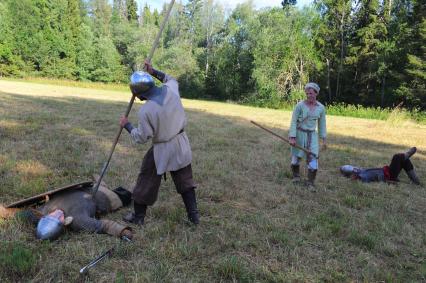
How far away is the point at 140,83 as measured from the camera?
4074 mm

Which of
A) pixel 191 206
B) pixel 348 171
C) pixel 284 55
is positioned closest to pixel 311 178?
pixel 348 171

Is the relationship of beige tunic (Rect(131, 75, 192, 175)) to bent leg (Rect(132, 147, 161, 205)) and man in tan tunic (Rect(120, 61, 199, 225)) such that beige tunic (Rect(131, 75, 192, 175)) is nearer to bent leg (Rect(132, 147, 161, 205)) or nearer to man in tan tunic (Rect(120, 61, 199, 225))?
man in tan tunic (Rect(120, 61, 199, 225))

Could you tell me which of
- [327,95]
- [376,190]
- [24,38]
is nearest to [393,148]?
[376,190]

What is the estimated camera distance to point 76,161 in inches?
265

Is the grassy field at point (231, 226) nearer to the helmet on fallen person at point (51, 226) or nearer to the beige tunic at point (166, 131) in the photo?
the helmet on fallen person at point (51, 226)

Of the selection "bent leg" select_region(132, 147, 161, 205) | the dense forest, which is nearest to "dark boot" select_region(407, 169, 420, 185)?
"bent leg" select_region(132, 147, 161, 205)

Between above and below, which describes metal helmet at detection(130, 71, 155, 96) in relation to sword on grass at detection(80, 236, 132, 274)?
above

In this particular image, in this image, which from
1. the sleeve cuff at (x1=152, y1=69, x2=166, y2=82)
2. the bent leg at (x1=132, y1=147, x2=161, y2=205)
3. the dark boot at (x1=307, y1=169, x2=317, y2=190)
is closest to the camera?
the bent leg at (x1=132, y1=147, x2=161, y2=205)

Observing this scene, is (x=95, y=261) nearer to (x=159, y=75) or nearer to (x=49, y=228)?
(x=49, y=228)

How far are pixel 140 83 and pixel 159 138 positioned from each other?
2.06 ft

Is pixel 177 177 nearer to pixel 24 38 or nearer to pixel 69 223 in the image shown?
pixel 69 223

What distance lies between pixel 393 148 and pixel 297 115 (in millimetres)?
5711

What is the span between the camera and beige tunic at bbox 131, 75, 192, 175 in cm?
408

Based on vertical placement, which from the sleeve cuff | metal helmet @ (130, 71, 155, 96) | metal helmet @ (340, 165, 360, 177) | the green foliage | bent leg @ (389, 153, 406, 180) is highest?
the green foliage
